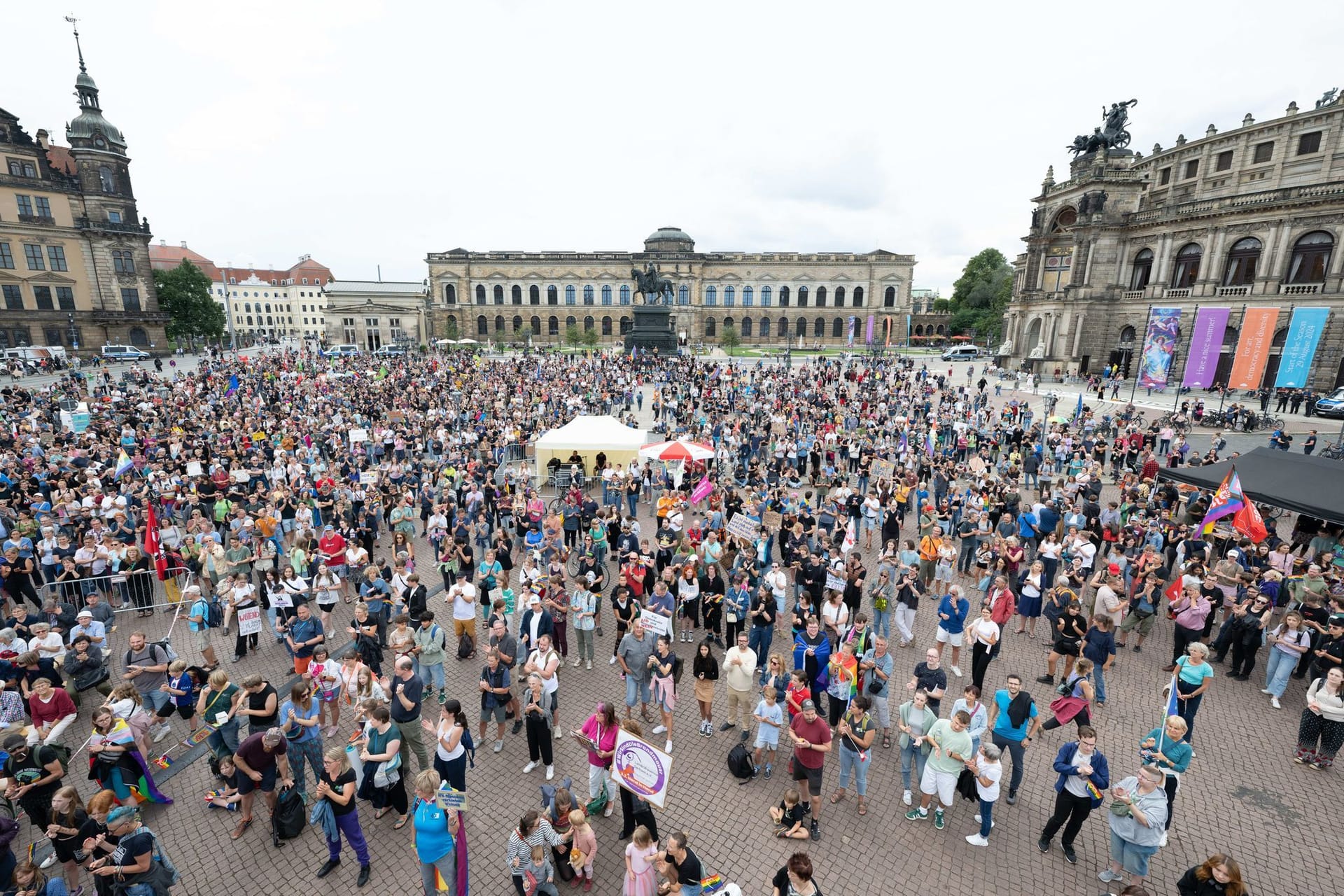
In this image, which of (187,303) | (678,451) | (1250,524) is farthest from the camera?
(187,303)

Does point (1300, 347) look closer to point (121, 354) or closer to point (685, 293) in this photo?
point (685, 293)

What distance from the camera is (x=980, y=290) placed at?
94.1 metres

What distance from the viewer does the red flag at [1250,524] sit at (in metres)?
11.2

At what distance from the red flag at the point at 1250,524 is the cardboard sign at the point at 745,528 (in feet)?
29.8

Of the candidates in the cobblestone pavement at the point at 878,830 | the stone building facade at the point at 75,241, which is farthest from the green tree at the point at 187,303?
the cobblestone pavement at the point at 878,830

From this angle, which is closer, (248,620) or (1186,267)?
(248,620)

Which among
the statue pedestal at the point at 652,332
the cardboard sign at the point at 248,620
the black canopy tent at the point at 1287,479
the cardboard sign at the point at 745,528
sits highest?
the statue pedestal at the point at 652,332

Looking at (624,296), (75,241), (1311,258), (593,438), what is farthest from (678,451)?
(624,296)

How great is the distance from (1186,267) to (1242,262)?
135 inches

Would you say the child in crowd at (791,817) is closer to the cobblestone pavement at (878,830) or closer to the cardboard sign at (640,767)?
the cobblestone pavement at (878,830)

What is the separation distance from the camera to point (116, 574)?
35.9ft

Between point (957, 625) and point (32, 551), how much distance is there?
652 inches

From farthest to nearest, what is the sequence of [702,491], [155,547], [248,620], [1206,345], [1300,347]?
1. [1206,345]
2. [1300,347]
3. [702,491]
4. [155,547]
5. [248,620]

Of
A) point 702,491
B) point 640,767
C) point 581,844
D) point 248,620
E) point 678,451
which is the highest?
point 678,451
